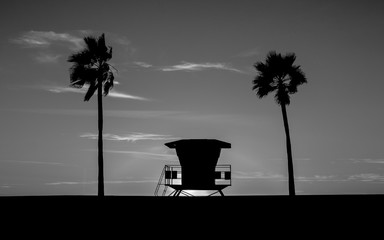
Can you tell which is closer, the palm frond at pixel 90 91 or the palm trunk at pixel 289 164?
Result: the palm frond at pixel 90 91

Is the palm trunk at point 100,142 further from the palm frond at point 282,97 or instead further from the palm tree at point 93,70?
the palm frond at point 282,97

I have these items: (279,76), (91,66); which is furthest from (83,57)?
(279,76)

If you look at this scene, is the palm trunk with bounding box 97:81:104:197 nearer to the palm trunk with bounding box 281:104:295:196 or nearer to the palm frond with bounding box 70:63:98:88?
the palm frond with bounding box 70:63:98:88

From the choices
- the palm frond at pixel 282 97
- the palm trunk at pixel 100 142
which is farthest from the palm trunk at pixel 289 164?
the palm trunk at pixel 100 142

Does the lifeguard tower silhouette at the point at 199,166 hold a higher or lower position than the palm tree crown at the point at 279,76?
lower

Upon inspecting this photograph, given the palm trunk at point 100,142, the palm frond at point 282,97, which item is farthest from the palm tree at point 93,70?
the palm frond at point 282,97

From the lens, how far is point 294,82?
130 ft

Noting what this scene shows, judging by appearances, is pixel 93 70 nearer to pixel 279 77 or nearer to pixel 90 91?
pixel 90 91

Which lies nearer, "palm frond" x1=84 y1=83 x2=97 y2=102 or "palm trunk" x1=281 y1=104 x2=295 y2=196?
"palm frond" x1=84 y1=83 x2=97 y2=102

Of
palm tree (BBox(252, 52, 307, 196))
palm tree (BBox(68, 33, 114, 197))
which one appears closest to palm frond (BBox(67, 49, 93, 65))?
palm tree (BBox(68, 33, 114, 197))

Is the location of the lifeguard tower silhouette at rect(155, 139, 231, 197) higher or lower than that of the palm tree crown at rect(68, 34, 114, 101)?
lower

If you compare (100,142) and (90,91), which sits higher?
(90,91)

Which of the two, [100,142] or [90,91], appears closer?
[100,142]
